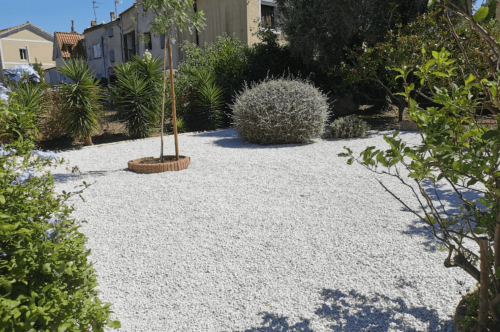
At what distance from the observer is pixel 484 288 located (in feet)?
6.31

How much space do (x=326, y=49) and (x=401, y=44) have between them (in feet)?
9.00

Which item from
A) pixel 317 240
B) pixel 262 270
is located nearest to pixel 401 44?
pixel 317 240

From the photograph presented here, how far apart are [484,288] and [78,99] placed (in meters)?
8.38

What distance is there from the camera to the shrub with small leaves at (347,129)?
28.2ft

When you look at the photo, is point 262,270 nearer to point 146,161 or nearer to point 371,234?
point 371,234

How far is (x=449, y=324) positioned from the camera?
7.45 feet

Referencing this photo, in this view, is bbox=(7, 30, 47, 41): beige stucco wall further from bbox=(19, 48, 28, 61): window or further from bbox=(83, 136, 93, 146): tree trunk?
bbox=(83, 136, 93, 146): tree trunk

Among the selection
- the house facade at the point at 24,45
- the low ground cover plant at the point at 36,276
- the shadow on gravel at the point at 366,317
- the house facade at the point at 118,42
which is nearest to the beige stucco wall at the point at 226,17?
the house facade at the point at 118,42

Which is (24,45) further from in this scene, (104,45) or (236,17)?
(236,17)

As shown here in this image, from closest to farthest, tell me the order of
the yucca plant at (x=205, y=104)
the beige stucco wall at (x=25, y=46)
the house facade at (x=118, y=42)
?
the yucca plant at (x=205, y=104) < the house facade at (x=118, y=42) < the beige stucco wall at (x=25, y=46)

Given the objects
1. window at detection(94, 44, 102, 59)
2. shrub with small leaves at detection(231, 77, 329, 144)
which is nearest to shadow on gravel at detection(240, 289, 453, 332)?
shrub with small leaves at detection(231, 77, 329, 144)

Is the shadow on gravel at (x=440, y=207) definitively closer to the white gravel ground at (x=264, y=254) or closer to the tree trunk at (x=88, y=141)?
the white gravel ground at (x=264, y=254)

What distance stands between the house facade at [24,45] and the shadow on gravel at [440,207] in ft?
130

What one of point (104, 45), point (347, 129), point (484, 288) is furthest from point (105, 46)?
point (484, 288)
